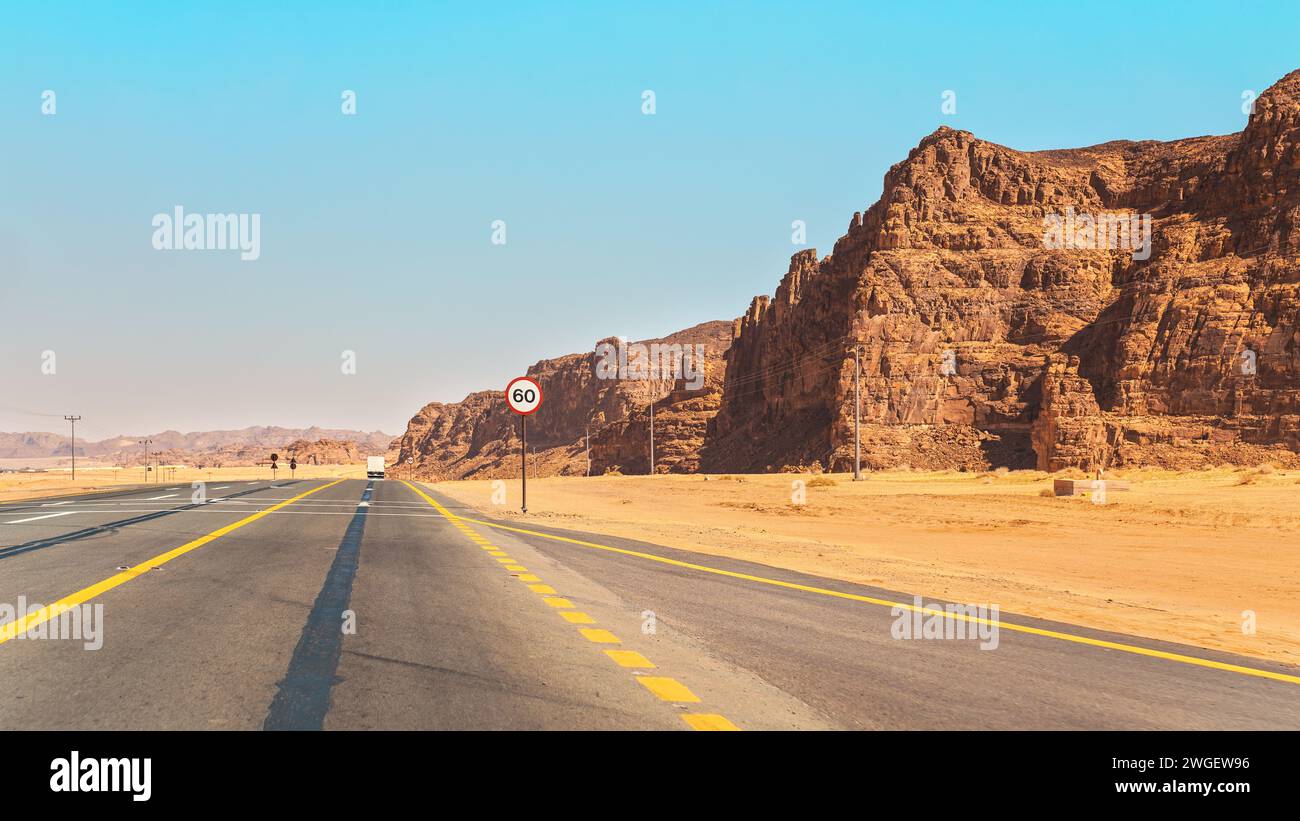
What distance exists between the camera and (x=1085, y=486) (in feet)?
140

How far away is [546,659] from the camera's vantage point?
6914mm

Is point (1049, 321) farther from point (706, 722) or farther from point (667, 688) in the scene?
point (706, 722)

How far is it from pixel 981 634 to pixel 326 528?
15692 mm

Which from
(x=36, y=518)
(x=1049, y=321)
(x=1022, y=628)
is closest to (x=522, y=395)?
(x=36, y=518)

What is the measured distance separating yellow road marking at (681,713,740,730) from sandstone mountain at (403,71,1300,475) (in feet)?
232

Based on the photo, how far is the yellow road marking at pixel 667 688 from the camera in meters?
5.82

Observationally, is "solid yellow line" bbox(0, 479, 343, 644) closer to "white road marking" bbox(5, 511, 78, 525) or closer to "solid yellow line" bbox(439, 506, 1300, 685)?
"white road marking" bbox(5, 511, 78, 525)

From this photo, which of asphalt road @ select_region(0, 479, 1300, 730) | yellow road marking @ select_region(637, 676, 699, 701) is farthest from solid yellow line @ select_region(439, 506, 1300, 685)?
yellow road marking @ select_region(637, 676, 699, 701)

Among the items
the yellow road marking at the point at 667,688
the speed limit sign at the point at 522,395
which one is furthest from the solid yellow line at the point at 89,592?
the speed limit sign at the point at 522,395

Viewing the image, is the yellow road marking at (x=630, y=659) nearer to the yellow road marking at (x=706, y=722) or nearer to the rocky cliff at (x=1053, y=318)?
the yellow road marking at (x=706, y=722)

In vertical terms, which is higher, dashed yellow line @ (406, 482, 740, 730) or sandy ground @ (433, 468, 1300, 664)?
dashed yellow line @ (406, 482, 740, 730)

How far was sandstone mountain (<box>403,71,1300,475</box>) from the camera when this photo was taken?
70.1 meters

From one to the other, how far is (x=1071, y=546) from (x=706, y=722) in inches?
876
